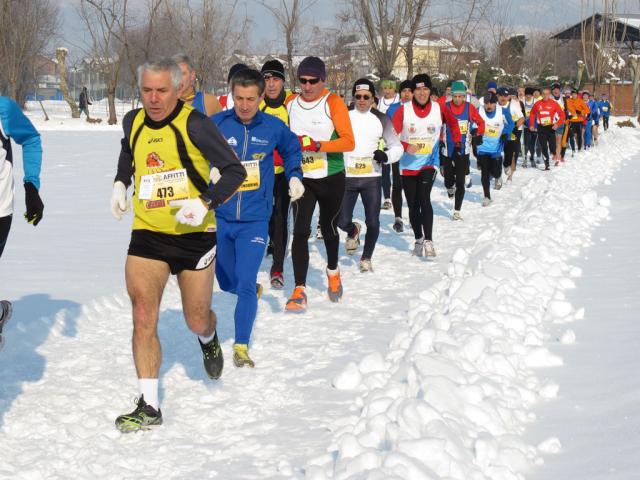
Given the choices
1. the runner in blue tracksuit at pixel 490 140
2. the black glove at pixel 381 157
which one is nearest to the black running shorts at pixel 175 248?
the black glove at pixel 381 157

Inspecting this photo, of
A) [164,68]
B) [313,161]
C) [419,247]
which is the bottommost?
[419,247]

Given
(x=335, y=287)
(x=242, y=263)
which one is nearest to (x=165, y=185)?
(x=242, y=263)

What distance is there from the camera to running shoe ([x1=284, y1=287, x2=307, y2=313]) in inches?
275

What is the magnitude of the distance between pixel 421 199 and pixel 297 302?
300cm

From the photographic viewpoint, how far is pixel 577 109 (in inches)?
953

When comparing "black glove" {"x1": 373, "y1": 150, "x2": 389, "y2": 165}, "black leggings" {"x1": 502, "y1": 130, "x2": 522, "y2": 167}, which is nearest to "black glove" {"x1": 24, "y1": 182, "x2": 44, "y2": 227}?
"black glove" {"x1": 373, "y1": 150, "x2": 389, "y2": 165}

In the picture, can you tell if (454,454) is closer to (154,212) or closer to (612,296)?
(154,212)

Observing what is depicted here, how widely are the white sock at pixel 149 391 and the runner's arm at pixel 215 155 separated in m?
0.95

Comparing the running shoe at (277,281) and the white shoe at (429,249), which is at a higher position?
the running shoe at (277,281)

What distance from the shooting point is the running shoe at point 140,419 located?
429 centimetres

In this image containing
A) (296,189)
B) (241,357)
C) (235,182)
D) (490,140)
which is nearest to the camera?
(235,182)

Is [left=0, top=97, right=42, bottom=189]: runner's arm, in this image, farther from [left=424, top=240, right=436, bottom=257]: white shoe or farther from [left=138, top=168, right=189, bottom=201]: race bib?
[left=424, top=240, right=436, bottom=257]: white shoe

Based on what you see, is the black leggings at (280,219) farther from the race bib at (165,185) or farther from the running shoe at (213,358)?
the race bib at (165,185)

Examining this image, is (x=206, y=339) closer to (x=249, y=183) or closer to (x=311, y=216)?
(x=249, y=183)
